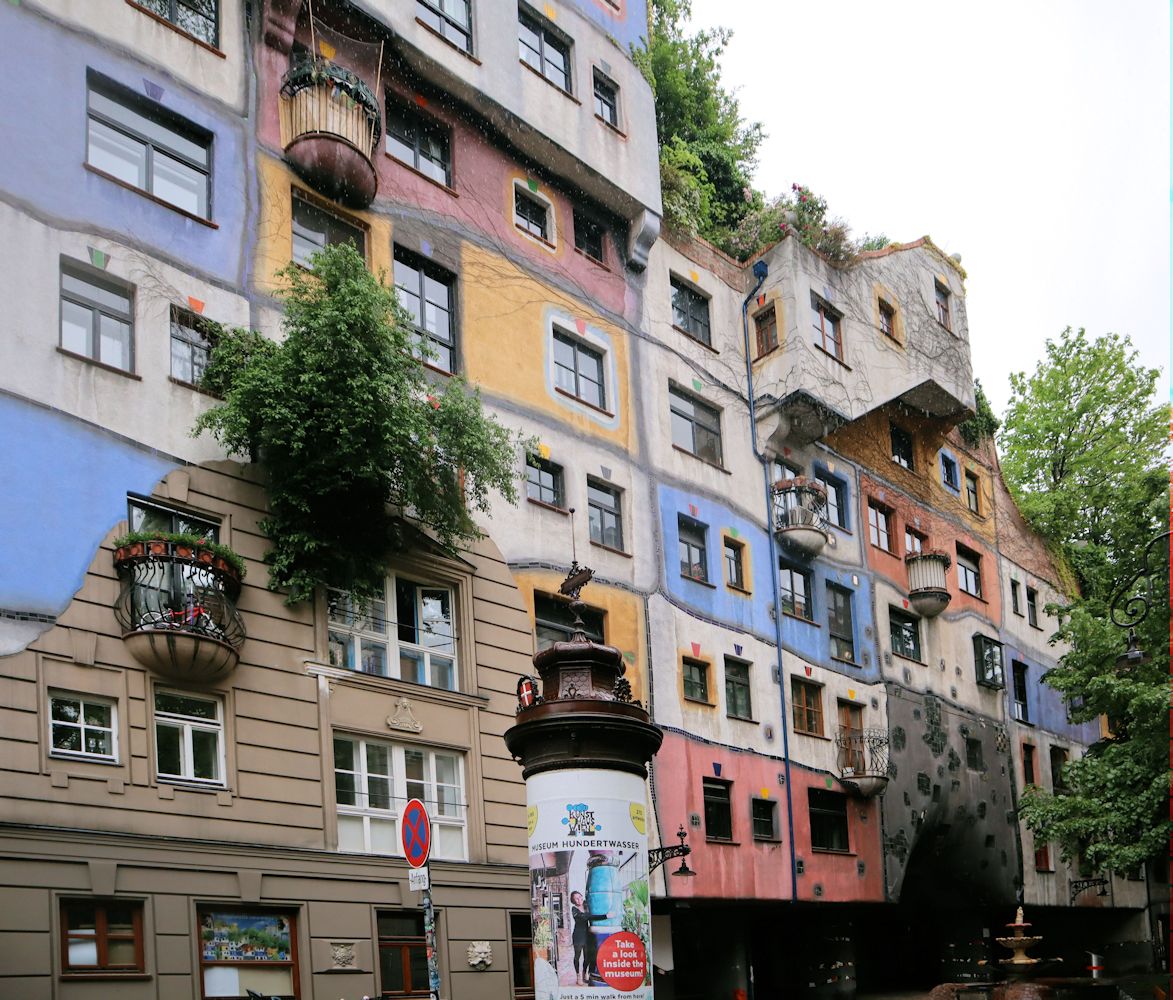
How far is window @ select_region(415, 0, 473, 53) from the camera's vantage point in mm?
23734

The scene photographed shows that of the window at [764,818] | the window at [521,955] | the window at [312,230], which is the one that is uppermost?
the window at [312,230]

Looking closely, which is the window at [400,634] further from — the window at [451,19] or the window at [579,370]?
the window at [451,19]

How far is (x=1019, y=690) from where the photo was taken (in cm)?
4109

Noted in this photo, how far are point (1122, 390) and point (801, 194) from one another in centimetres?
1596

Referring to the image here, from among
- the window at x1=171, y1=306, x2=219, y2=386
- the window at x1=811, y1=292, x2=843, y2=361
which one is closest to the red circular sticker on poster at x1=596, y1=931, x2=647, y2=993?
the window at x1=171, y1=306, x2=219, y2=386

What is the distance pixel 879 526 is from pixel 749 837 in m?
11.1

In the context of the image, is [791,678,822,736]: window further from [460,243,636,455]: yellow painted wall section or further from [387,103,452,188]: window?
[387,103,452,188]: window

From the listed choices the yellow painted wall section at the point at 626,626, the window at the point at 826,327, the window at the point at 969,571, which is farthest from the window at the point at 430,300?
the window at the point at 969,571

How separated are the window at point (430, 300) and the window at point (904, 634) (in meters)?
15.8

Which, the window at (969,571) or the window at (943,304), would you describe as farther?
the window at (969,571)

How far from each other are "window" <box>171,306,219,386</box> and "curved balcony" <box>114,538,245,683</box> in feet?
8.84

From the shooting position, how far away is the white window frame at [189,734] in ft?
55.2

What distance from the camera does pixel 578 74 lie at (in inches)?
1070

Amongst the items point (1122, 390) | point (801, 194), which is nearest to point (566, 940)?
point (801, 194)
